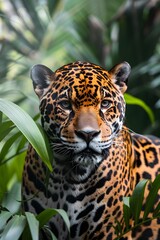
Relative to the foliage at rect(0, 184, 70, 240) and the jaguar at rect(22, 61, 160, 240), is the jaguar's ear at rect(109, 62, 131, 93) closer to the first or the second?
the jaguar at rect(22, 61, 160, 240)

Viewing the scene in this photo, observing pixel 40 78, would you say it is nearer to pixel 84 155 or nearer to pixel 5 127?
pixel 5 127

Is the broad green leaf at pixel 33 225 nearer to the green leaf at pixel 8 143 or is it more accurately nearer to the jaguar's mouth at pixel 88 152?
the jaguar's mouth at pixel 88 152

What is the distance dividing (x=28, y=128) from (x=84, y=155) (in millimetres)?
369

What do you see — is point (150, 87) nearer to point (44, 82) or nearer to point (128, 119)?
point (128, 119)

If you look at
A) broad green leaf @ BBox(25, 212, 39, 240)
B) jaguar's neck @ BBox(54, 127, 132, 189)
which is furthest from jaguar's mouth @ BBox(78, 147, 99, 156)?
broad green leaf @ BBox(25, 212, 39, 240)

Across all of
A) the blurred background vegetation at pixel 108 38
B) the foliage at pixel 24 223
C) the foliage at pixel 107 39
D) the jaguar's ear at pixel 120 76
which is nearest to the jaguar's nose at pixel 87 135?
the foliage at pixel 24 223

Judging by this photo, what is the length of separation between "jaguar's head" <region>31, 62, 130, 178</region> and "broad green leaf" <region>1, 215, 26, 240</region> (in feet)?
1.45

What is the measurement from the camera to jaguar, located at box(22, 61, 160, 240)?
150 inches

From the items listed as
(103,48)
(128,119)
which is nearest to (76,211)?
(128,119)

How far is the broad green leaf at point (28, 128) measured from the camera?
3.61m

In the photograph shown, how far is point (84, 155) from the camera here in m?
3.81

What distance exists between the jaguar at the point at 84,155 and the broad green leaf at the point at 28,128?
7.5 inches

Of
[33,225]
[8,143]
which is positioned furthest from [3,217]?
[8,143]

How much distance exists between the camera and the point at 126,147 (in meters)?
4.37
